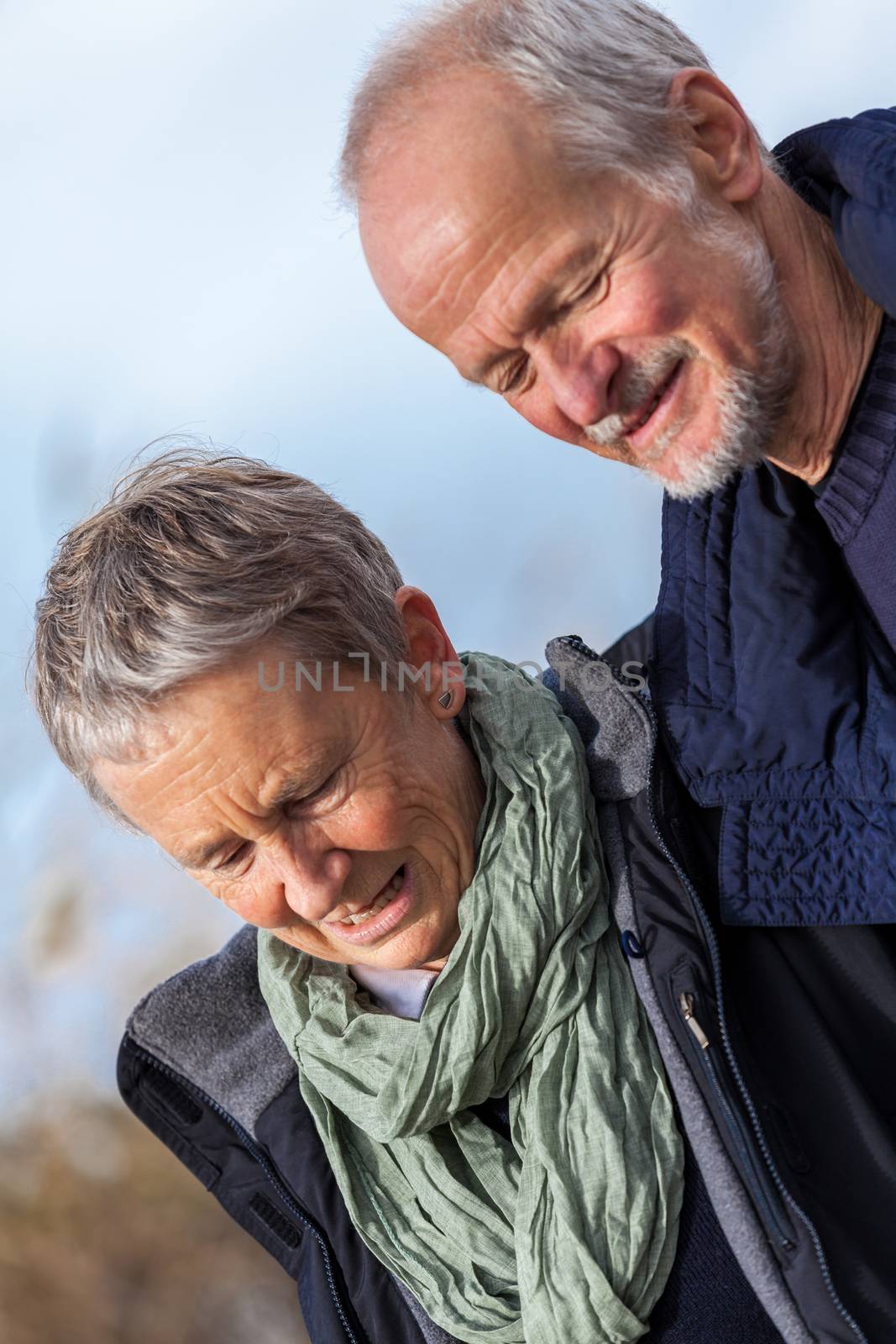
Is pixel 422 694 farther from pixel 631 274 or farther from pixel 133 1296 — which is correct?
pixel 133 1296

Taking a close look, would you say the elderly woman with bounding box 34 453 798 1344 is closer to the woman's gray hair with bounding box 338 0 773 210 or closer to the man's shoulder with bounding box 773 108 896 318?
the woman's gray hair with bounding box 338 0 773 210

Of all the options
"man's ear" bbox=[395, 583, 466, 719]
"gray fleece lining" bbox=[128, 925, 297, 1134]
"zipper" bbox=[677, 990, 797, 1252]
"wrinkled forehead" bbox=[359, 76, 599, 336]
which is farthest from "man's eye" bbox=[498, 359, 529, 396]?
"gray fleece lining" bbox=[128, 925, 297, 1134]

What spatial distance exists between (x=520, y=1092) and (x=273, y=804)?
1.73 ft

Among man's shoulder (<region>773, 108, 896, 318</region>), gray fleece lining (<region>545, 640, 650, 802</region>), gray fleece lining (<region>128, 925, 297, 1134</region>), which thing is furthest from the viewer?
gray fleece lining (<region>128, 925, 297, 1134</region>)

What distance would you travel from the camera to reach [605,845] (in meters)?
1.68

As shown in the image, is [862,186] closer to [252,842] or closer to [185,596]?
[185,596]

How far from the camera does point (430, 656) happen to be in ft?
5.55

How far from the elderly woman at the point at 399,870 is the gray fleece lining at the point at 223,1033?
173 mm

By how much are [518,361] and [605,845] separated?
0.66 metres

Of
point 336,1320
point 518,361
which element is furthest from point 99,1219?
point 518,361

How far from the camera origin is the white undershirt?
1.74 meters

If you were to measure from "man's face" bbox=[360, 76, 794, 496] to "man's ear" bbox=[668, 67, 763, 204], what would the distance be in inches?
1.4

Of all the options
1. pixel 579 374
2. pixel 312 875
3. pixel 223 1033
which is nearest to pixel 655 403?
pixel 579 374

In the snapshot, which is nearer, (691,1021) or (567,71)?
(567,71)
